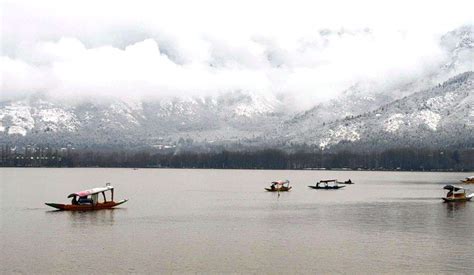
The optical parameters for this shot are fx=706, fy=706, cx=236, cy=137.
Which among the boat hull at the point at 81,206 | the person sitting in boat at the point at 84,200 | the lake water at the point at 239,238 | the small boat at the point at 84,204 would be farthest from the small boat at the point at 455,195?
the person sitting in boat at the point at 84,200

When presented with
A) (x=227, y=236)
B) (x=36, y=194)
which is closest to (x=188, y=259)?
(x=227, y=236)

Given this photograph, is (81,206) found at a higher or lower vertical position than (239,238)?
higher

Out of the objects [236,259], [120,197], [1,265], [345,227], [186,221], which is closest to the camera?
[1,265]

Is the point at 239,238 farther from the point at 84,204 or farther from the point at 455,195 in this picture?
the point at 455,195

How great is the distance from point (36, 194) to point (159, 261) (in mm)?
101045

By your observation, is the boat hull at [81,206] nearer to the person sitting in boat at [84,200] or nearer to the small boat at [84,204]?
the small boat at [84,204]

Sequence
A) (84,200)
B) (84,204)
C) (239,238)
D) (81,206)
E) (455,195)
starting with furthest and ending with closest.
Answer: (455,195) → (84,200) → (84,204) → (81,206) → (239,238)

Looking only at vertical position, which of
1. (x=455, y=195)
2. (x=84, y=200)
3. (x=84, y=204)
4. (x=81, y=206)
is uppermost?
(x=455, y=195)

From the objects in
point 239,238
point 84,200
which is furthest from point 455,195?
point 239,238

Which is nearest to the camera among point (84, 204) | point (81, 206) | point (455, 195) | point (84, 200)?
point (81, 206)

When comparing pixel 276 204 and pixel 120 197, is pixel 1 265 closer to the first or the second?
pixel 276 204

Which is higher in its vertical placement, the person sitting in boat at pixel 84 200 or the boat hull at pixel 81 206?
the person sitting in boat at pixel 84 200

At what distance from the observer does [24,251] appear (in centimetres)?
7050

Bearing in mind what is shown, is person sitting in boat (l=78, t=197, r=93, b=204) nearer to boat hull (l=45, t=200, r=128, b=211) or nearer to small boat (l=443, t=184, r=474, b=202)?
boat hull (l=45, t=200, r=128, b=211)
